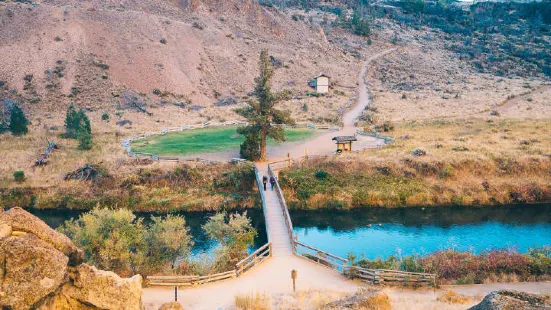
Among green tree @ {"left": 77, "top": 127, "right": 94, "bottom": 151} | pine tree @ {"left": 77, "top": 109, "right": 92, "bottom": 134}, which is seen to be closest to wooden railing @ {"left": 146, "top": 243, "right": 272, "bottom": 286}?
green tree @ {"left": 77, "top": 127, "right": 94, "bottom": 151}

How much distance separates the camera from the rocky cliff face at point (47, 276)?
10.4 m

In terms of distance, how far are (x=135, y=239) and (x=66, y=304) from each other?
10685mm

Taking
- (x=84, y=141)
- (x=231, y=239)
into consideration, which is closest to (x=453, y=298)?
(x=231, y=239)

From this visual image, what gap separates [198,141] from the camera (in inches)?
1982

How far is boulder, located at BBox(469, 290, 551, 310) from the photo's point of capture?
1155 cm

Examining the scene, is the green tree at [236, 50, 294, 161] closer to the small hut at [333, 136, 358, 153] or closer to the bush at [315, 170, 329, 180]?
the bush at [315, 170, 329, 180]

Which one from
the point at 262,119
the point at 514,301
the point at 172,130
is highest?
the point at 262,119

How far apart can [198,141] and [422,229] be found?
28867mm

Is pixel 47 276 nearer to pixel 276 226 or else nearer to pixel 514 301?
pixel 514 301

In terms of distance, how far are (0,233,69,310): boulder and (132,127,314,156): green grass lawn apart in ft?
109

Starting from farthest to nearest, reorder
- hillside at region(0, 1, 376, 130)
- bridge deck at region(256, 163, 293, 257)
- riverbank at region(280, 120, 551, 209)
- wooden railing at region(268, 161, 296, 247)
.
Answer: hillside at region(0, 1, 376, 130), riverbank at region(280, 120, 551, 209), wooden railing at region(268, 161, 296, 247), bridge deck at region(256, 163, 293, 257)

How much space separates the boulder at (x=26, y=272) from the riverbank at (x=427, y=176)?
2434 cm

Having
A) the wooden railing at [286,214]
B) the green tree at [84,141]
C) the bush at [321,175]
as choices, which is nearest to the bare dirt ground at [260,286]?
the wooden railing at [286,214]

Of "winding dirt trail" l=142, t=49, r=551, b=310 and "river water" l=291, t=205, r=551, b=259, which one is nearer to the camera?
"winding dirt trail" l=142, t=49, r=551, b=310
